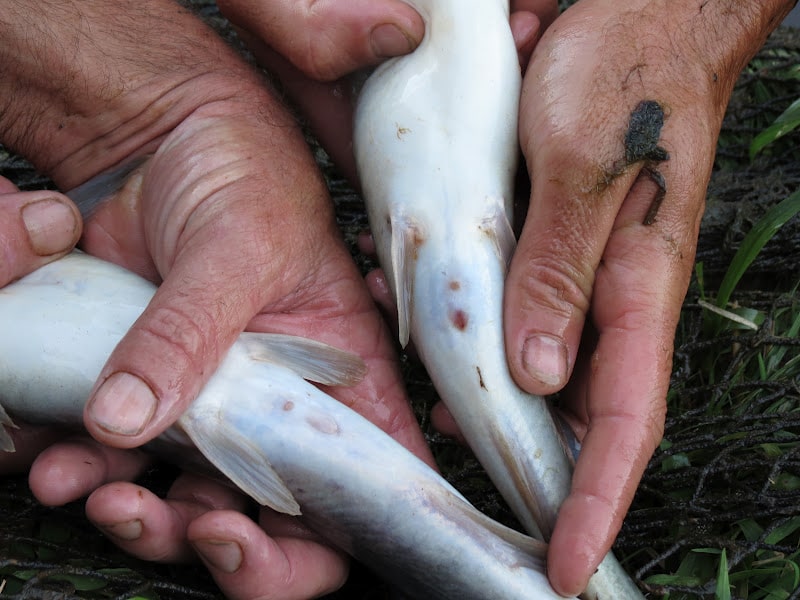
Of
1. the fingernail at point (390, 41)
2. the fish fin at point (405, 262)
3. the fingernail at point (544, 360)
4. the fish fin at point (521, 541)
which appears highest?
the fingernail at point (390, 41)

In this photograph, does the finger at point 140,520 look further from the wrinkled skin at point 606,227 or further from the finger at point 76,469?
the wrinkled skin at point 606,227

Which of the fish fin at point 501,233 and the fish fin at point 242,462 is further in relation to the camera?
the fish fin at point 501,233

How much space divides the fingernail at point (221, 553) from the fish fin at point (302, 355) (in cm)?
57

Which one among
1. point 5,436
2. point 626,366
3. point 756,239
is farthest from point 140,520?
point 756,239

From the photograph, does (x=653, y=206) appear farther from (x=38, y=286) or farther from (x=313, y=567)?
(x=38, y=286)

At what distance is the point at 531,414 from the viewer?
2.38 metres

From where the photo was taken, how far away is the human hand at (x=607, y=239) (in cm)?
222

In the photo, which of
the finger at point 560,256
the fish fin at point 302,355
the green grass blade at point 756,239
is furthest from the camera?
the green grass blade at point 756,239

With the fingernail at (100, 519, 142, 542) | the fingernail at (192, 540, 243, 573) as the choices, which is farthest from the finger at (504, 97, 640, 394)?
the fingernail at (100, 519, 142, 542)

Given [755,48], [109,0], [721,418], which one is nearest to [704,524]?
[721,418]

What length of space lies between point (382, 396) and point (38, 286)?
120 cm

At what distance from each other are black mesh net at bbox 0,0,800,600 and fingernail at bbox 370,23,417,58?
985 millimetres

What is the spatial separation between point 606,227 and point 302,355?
39.9 inches

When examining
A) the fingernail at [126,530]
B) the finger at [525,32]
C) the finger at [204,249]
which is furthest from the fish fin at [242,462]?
the finger at [525,32]
